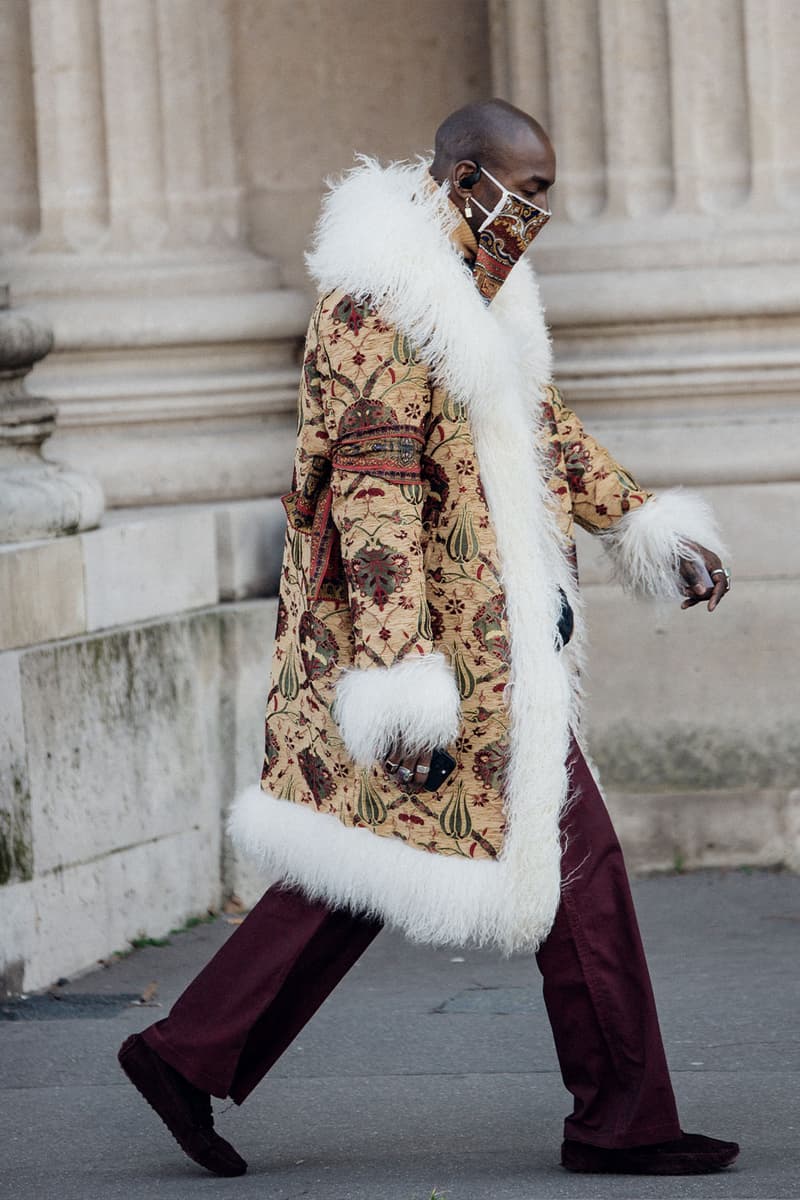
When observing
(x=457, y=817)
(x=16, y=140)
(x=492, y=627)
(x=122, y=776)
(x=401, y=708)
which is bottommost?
(x=122, y=776)

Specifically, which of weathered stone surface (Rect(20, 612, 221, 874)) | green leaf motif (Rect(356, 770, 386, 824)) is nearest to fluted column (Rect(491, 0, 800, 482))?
weathered stone surface (Rect(20, 612, 221, 874))

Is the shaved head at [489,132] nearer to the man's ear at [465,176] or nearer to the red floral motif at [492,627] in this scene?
the man's ear at [465,176]

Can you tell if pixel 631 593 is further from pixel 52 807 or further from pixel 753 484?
pixel 753 484

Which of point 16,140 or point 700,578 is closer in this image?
point 700,578

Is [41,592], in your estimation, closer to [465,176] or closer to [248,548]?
[248,548]

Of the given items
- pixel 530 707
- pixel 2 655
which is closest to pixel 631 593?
pixel 530 707

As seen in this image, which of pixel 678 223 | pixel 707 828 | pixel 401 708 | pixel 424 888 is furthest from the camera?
pixel 678 223

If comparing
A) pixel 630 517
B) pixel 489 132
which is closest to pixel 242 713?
pixel 630 517

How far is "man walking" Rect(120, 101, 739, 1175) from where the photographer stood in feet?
11.9

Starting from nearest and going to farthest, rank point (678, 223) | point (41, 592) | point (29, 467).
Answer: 1. point (41, 592)
2. point (29, 467)
3. point (678, 223)

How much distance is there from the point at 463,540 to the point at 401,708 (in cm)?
38

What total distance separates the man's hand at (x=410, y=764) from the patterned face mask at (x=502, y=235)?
830 millimetres

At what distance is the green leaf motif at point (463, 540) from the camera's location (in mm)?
3695

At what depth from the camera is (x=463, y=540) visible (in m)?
3.70
